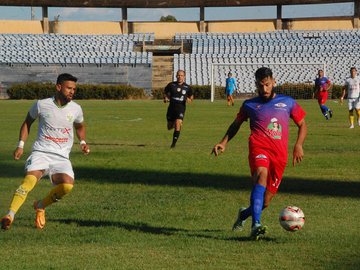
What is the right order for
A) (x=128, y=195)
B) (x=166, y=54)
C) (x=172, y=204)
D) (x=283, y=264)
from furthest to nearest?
(x=166, y=54) → (x=128, y=195) → (x=172, y=204) → (x=283, y=264)

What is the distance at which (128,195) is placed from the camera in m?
12.5

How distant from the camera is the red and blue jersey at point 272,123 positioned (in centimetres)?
903

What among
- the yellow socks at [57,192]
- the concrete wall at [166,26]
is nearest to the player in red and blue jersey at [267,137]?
the yellow socks at [57,192]

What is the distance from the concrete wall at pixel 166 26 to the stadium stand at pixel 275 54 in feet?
7.61

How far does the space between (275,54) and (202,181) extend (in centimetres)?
5516

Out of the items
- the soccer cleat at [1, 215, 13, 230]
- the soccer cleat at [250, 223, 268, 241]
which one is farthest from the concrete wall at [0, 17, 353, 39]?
the soccer cleat at [250, 223, 268, 241]

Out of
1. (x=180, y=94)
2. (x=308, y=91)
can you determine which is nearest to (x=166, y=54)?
(x=308, y=91)

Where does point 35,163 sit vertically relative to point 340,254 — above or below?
above

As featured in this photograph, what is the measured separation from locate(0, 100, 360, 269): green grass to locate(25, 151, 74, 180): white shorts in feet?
2.17

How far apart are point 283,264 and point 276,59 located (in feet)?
197

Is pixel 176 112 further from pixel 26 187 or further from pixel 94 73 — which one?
pixel 94 73

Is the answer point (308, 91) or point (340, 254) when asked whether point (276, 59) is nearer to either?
point (308, 91)

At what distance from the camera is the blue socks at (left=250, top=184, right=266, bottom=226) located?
8.65 m

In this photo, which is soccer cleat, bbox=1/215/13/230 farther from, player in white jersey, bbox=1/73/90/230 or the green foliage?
the green foliage
